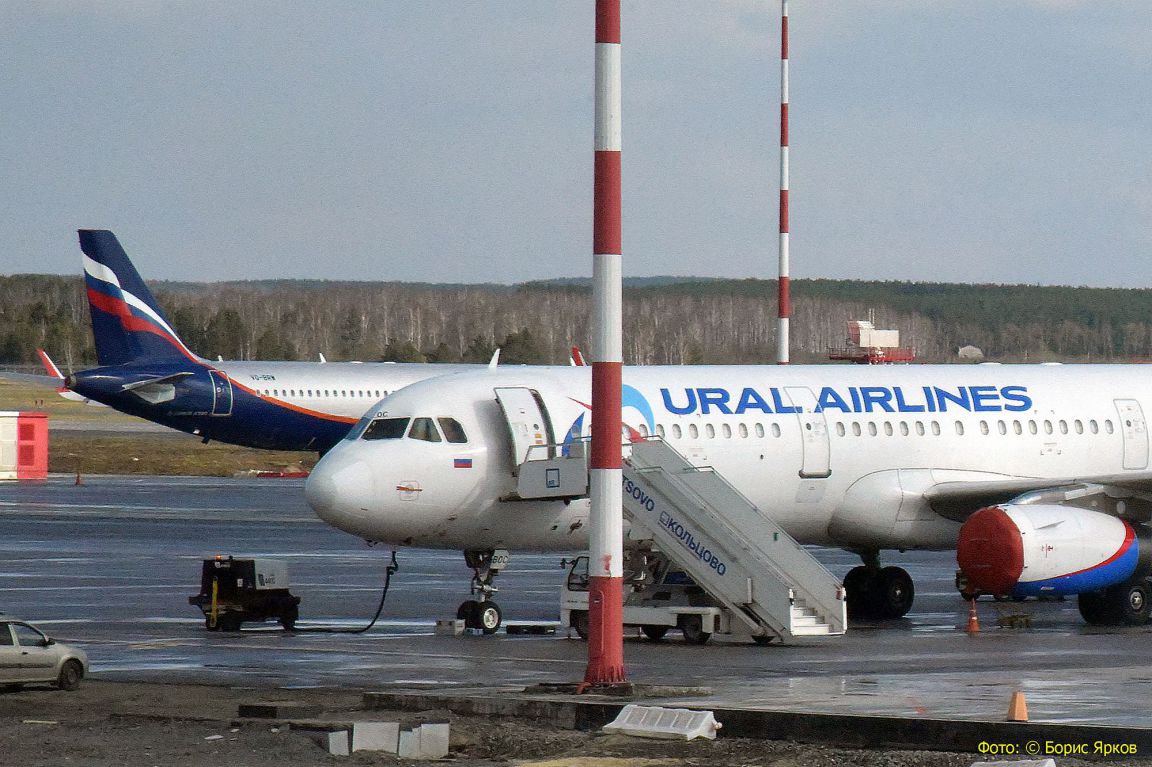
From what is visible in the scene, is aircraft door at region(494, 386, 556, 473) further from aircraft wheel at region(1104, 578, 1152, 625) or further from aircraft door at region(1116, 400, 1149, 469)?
aircraft door at region(1116, 400, 1149, 469)

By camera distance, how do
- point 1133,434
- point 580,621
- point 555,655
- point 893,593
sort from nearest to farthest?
1. point 555,655
2. point 580,621
3. point 893,593
4. point 1133,434

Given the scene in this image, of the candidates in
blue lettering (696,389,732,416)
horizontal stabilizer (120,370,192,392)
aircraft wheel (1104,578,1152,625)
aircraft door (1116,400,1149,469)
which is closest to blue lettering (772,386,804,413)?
blue lettering (696,389,732,416)

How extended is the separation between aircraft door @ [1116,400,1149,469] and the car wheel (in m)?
17.9

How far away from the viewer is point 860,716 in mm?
15570

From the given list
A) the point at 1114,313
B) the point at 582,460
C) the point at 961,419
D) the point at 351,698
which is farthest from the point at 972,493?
the point at 1114,313

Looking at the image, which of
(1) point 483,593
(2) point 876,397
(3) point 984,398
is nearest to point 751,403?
(2) point 876,397

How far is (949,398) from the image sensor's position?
1176 inches

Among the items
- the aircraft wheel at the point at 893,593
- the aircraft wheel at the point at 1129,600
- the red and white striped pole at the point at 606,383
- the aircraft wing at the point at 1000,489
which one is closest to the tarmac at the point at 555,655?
the aircraft wheel at the point at 893,593

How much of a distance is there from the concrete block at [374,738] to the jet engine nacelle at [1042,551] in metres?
12.4

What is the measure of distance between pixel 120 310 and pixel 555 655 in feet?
150

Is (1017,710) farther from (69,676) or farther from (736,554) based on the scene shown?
(69,676)

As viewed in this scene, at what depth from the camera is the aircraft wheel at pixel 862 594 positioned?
29.9 meters

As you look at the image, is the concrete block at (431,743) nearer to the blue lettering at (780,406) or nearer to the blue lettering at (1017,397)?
the blue lettering at (780,406)

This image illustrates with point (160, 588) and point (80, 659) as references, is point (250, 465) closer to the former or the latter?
point (160, 588)
